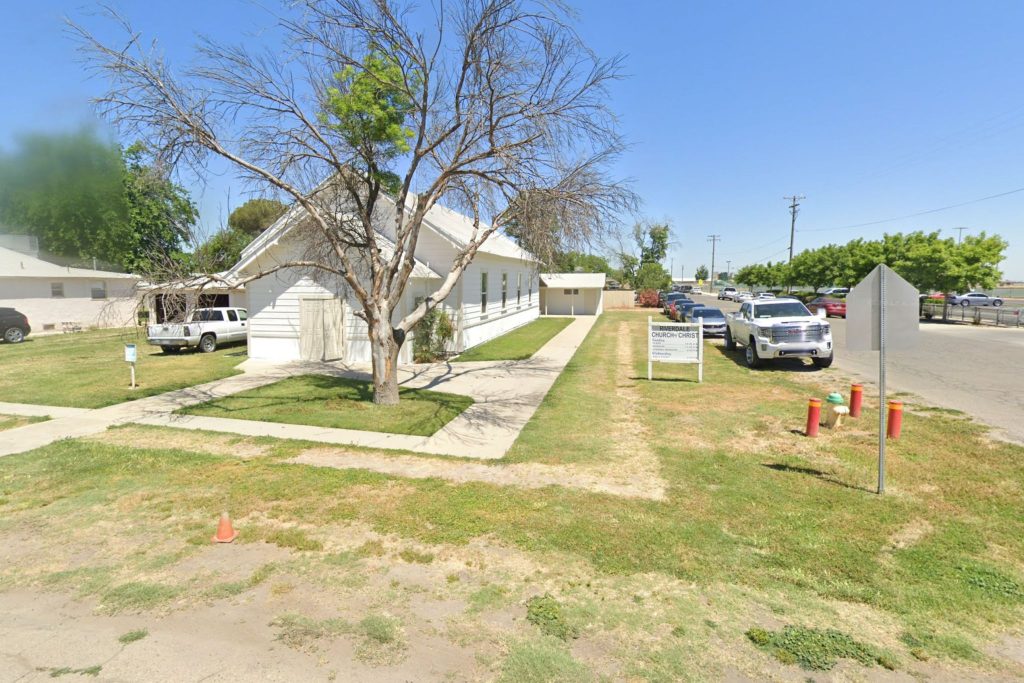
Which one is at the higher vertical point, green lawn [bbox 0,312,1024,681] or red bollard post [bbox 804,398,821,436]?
red bollard post [bbox 804,398,821,436]

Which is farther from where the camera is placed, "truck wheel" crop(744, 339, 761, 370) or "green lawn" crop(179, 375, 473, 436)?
"truck wheel" crop(744, 339, 761, 370)

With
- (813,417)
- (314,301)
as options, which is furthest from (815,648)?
(314,301)

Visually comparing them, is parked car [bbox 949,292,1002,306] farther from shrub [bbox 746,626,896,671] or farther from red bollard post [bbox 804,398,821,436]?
shrub [bbox 746,626,896,671]

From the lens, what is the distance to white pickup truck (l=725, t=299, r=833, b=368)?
13.9 metres

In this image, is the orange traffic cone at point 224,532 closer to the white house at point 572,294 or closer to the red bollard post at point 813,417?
the red bollard post at point 813,417

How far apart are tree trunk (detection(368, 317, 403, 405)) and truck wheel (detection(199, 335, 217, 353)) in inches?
464

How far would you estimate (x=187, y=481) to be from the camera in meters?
6.34

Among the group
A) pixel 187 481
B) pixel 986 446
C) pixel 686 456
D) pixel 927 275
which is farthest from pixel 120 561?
pixel 927 275

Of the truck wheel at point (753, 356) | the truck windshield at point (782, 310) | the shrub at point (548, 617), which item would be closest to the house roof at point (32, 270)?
the truck wheel at point (753, 356)

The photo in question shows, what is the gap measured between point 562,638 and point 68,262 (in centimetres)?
4058

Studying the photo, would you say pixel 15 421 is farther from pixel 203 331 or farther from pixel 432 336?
pixel 203 331

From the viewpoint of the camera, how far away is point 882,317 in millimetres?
5586

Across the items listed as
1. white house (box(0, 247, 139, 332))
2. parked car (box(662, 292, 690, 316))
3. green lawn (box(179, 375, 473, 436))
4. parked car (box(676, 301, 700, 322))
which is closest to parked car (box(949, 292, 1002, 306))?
parked car (box(662, 292, 690, 316))

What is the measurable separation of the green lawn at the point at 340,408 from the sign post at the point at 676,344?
493cm
